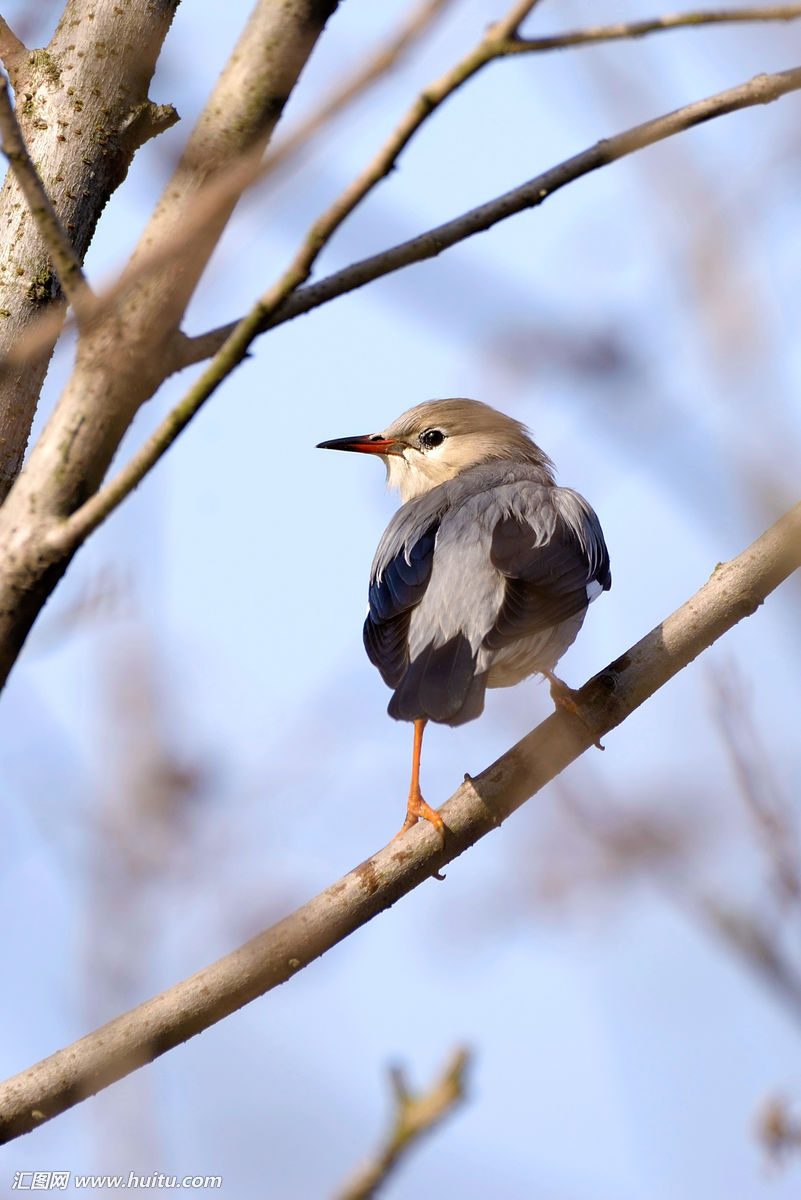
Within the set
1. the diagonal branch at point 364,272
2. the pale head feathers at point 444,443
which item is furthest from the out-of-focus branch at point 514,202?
the pale head feathers at point 444,443

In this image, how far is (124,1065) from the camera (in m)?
3.14

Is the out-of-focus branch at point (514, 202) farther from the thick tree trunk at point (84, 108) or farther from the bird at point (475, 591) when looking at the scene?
the bird at point (475, 591)

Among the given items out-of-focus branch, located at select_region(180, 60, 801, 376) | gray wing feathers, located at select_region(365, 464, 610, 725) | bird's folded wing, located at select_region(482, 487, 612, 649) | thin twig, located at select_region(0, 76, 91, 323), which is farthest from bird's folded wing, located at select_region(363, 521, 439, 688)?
thin twig, located at select_region(0, 76, 91, 323)

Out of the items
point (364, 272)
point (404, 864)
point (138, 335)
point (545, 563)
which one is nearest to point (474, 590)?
point (545, 563)

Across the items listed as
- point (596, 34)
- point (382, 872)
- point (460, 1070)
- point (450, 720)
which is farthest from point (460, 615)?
point (460, 1070)

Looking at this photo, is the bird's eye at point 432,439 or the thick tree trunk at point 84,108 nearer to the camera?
the thick tree trunk at point 84,108

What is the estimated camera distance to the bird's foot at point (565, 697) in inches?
161

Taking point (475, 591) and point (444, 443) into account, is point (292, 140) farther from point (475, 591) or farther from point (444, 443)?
point (444, 443)

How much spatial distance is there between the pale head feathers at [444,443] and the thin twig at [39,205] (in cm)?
468

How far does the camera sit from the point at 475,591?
4.91 m

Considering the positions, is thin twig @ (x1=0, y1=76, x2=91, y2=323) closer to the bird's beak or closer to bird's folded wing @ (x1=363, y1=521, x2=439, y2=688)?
bird's folded wing @ (x1=363, y1=521, x2=439, y2=688)

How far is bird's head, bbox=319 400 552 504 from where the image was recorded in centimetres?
708

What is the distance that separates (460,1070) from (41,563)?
128cm

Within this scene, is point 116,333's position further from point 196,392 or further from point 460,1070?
point 460,1070
